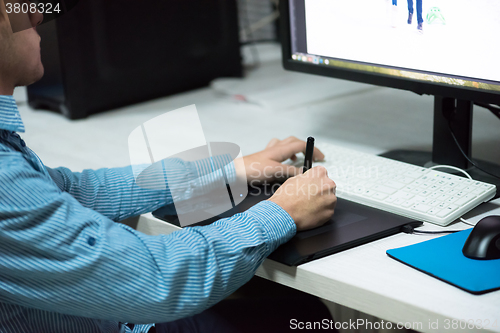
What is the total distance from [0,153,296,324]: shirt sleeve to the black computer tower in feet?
2.36

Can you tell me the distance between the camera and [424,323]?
0.47 m

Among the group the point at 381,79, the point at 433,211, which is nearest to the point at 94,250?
the point at 433,211

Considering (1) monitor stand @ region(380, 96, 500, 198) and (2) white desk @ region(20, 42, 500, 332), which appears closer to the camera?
(2) white desk @ region(20, 42, 500, 332)

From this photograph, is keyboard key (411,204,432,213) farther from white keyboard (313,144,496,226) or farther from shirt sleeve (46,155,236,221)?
shirt sleeve (46,155,236,221)

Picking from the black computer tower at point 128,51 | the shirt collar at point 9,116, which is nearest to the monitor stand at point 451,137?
the shirt collar at point 9,116

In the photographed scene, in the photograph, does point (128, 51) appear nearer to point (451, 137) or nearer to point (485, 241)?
point (451, 137)

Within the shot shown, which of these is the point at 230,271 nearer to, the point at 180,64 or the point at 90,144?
the point at 90,144

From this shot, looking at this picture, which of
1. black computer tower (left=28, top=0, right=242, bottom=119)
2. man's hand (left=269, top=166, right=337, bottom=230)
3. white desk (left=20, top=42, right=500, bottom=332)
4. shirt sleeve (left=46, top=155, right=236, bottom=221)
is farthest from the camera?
black computer tower (left=28, top=0, right=242, bottom=119)

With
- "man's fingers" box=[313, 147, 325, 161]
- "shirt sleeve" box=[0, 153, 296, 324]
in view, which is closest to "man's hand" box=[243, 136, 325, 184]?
"man's fingers" box=[313, 147, 325, 161]

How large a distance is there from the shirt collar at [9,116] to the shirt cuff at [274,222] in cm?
28

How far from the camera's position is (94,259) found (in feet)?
1.67

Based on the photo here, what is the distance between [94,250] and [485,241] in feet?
1.29

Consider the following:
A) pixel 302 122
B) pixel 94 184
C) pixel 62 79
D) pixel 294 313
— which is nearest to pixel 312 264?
pixel 294 313

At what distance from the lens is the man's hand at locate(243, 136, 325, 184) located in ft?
2.58
